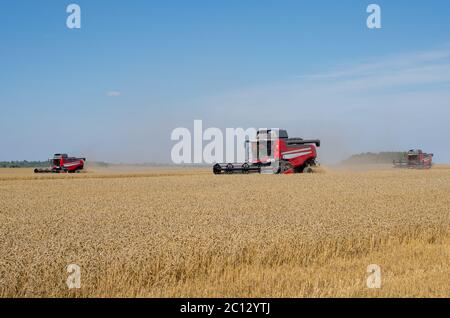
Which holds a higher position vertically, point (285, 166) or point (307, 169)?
point (285, 166)

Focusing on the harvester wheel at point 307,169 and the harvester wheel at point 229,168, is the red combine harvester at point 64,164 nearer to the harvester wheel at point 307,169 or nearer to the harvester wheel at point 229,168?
the harvester wheel at point 229,168

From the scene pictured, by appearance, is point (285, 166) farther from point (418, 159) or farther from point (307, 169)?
point (418, 159)

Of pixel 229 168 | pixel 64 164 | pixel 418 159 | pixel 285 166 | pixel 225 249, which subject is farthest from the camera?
pixel 418 159

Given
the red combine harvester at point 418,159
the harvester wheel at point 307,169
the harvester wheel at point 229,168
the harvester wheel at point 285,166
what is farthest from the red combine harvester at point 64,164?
the red combine harvester at point 418,159

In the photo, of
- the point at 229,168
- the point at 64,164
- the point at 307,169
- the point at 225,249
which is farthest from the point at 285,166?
the point at 225,249

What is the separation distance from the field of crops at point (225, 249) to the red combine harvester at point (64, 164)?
31766mm

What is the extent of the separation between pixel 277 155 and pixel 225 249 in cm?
2578

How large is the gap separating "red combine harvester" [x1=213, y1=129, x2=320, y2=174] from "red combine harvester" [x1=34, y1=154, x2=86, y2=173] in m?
17.0

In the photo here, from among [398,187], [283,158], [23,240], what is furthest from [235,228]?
[283,158]

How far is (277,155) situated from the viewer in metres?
34.6

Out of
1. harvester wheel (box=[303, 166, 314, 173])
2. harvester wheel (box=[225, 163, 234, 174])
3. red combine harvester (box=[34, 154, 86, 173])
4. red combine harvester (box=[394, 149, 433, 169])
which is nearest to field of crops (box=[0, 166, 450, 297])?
harvester wheel (box=[303, 166, 314, 173])

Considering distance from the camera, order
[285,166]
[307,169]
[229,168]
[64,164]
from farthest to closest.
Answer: [64,164], [229,168], [307,169], [285,166]

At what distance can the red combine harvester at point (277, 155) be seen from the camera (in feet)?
113
